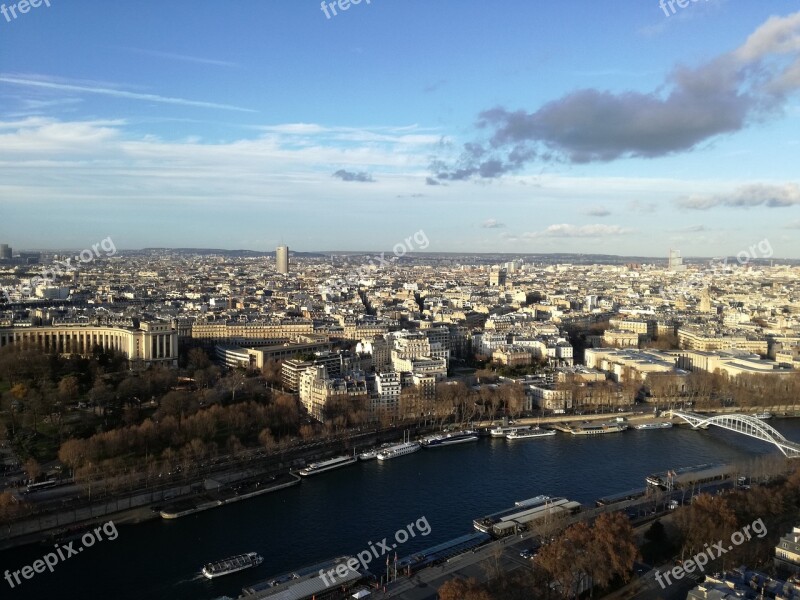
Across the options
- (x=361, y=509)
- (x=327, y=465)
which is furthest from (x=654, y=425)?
(x=361, y=509)

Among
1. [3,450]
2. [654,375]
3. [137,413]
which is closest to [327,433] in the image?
[137,413]

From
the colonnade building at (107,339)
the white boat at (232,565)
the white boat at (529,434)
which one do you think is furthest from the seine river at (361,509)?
the colonnade building at (107,339)

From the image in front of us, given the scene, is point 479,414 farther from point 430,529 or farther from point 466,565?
point 466,565

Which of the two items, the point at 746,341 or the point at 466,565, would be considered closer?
the point at 466,565

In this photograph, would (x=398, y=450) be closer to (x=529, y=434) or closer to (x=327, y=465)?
(x=327, y=465)

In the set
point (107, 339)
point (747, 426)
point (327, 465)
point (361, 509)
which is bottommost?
point (361, 509)

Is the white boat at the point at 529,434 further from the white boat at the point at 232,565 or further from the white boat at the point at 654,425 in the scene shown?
the white boat at the point at 232,565
